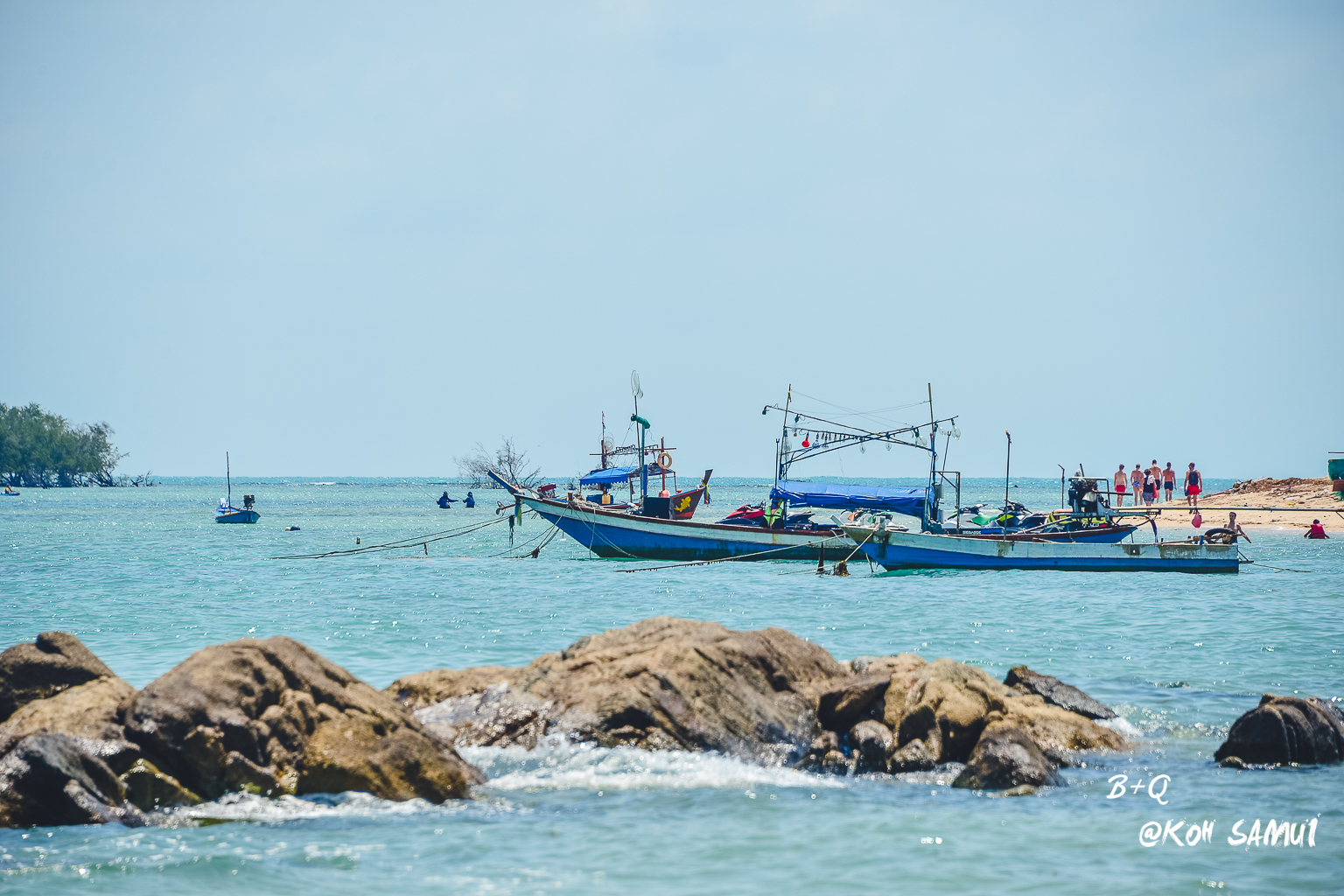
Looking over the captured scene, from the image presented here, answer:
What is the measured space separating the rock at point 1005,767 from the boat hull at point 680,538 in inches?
899

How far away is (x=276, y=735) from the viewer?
32.6 ft

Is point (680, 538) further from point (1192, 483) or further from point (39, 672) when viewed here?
point (39, 672)

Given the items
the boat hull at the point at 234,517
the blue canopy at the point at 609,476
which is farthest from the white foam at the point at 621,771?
the boat hull at the point at 234,517

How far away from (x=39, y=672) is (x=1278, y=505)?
→ 56.6 metres

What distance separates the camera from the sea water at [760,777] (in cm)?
831

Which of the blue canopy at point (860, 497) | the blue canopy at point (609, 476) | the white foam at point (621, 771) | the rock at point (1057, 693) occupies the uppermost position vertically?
the blue canopy at point (609, 476)

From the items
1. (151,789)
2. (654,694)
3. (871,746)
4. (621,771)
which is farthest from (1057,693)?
(151,789)

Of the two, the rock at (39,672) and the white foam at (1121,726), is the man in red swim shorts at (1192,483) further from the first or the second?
the rock at (39,672)

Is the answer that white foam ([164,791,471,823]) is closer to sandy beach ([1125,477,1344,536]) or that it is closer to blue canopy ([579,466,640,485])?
blue canopy ([579,466,640,485])

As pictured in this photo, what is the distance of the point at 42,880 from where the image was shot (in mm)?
8039

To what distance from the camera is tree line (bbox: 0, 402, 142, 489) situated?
16212cm

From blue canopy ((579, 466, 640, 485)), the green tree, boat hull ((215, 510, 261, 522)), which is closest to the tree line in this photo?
the green tree

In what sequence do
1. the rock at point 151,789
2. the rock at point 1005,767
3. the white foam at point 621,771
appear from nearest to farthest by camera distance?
the rock at point 151,789
the rock at point 1005,767
the white foam at point 621,771

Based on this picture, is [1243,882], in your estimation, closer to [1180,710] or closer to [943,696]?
[943,696]
